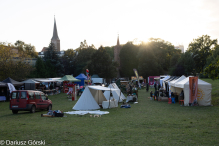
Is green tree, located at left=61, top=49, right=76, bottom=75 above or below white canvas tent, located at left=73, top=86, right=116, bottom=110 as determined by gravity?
above

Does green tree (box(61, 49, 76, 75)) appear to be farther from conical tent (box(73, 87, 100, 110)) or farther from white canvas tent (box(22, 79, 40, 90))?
conical tent (box(73, 87, 100, 110))

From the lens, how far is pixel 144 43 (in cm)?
7469

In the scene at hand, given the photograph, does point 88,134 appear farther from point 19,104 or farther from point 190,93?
point 190,93

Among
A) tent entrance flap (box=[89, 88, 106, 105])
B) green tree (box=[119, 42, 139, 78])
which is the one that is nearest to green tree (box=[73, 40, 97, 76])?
green tree (box=[119, 42, 139, 78])

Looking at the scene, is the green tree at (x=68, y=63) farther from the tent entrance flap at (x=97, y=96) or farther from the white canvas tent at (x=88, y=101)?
the white canvas tent at (x=88, y=101)

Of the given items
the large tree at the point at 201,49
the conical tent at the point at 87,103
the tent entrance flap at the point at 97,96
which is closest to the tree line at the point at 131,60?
the large tree at the point at 201,49

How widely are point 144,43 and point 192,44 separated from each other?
14.8 m

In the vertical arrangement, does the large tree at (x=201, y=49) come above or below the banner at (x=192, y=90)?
above

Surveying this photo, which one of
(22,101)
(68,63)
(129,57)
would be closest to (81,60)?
(68,63)

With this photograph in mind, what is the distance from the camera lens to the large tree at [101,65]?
5640 centimetres

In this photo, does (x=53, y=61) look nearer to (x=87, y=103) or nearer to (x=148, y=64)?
(x=148, y=64)

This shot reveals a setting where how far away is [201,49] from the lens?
230 feet

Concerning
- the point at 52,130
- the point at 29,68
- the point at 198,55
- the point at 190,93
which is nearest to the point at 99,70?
the point at 29,68

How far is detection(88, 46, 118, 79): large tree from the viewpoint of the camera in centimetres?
5640
